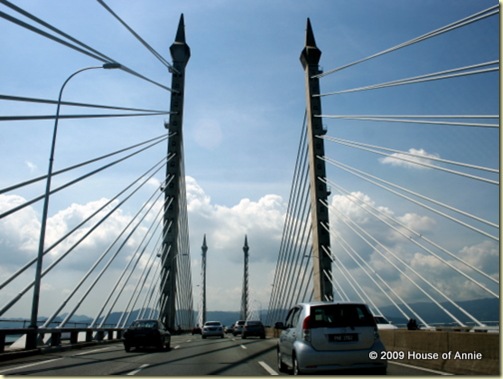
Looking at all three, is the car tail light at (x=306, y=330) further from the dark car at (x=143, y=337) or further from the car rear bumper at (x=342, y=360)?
the dark car at (x=143, y=337)

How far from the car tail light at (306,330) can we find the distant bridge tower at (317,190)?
1702 centimetres

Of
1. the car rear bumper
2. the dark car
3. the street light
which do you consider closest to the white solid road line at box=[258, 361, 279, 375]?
the car rear bumper

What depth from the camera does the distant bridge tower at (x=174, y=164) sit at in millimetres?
35125

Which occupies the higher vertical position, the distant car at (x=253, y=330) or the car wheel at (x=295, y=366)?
the car wheel at (x=295, y=366)

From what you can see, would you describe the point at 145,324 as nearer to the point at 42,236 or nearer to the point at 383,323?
the point at 42,236

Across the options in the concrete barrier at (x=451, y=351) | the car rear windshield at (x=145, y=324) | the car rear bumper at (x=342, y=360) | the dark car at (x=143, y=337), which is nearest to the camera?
the car rear bumper at (x=342, y=360)

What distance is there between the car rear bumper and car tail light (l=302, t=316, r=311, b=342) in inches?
9.6

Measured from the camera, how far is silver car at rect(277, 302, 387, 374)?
29.3 feet

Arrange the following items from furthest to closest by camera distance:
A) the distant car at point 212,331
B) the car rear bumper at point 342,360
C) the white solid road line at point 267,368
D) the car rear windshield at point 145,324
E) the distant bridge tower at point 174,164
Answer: the distant car at point 212,331, the distant bridge tower at point 174,164, the car rear windshield at point 145,324, the white solid road line at point 267,368, the car rear bumper at point 342,360

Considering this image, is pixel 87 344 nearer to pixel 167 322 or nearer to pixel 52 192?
pixel 52 192

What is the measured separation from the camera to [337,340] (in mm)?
9047

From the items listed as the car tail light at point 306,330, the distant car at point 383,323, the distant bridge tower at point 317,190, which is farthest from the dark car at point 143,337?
the car tail light at point 306,330

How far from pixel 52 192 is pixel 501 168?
15210mm

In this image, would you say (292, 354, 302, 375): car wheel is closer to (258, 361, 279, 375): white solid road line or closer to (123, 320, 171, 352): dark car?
(258, 361, 279, 375): white solid road line
